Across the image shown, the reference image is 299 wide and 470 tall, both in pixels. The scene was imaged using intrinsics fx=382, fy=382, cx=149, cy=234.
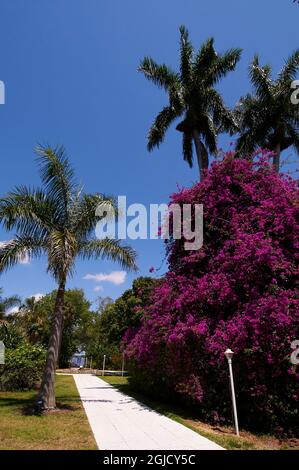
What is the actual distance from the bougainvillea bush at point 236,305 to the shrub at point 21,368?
223 inches

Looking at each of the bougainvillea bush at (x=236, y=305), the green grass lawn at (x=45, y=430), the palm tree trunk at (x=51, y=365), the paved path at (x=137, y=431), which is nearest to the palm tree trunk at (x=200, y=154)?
the bougainvillea bush at (x=236, y=305)

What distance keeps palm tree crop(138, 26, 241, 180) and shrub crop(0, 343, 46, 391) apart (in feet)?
41.8

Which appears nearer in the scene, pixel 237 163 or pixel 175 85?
pixel 237 163

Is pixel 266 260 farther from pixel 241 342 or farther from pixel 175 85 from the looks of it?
pixel 175 85

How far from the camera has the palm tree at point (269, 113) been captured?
2062 centimetres

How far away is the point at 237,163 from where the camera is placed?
13.9 meters

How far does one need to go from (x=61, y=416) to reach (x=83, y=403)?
142 inches

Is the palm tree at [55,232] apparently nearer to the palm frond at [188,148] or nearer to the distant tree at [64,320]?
the distant tree at [64,320]

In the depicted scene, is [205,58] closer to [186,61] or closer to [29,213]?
[186,61]

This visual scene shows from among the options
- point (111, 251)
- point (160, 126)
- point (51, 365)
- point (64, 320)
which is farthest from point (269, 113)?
point (64, 320)

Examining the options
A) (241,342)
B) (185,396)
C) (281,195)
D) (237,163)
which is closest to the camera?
(241,342)

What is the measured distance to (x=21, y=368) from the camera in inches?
687
